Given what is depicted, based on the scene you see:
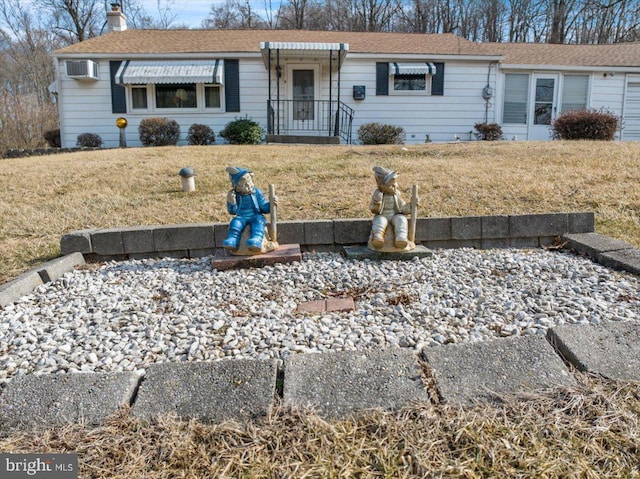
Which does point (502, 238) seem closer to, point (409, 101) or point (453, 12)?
point (409, 101)

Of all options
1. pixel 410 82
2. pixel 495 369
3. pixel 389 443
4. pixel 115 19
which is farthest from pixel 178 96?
pixel 389 443

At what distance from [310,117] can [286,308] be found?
10100 mm

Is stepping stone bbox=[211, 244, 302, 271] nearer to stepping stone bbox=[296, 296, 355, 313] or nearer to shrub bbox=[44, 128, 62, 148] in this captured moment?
stepping stone bbox=[296, 296, 355, 313]

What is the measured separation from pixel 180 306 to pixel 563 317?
6.77 ft

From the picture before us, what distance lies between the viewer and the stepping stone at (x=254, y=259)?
10.6 feet

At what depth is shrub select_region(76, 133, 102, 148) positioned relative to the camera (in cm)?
1127

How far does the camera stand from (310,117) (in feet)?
39.3

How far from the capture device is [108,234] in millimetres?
3539

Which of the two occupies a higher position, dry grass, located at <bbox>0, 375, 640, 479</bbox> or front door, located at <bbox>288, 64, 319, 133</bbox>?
front door, located at <bbox>288, 64, 319, 133</bbox>

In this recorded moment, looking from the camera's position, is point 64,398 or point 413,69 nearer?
point 64,398

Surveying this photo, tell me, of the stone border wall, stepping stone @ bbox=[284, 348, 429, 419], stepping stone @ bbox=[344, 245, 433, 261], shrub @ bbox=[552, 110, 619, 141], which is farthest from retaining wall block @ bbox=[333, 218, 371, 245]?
shrub @ bbox=[552, 110, 619, 141]

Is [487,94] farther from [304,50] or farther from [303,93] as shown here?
[304,50]

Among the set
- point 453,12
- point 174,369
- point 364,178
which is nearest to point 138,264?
point 174,369

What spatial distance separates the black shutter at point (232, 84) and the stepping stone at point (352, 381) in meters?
10.7
